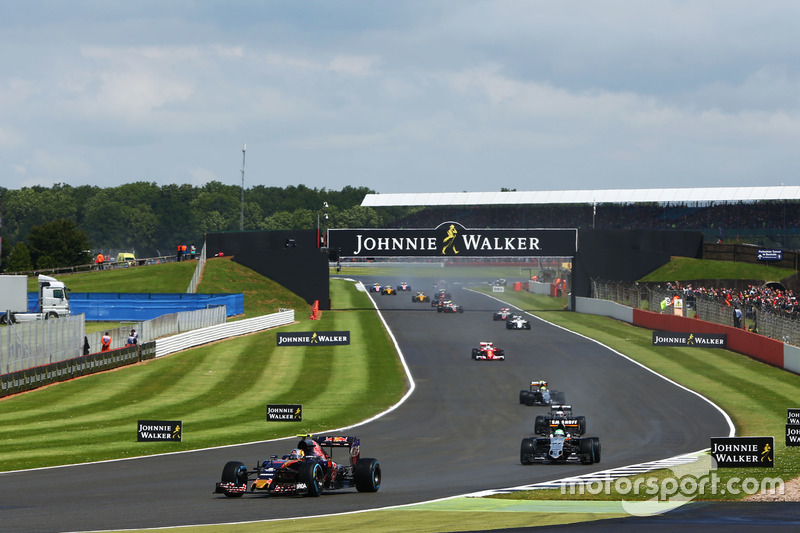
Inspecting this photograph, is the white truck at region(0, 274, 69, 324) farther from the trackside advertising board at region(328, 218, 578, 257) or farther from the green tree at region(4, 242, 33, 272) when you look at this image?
the green tree at region(4, 242, 33, 272)

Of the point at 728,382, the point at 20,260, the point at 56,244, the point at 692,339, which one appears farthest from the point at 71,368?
the point at 56,244

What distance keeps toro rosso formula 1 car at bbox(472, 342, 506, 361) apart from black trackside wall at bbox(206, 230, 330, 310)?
2827 centimetres

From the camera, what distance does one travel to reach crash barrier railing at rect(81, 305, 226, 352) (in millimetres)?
47906

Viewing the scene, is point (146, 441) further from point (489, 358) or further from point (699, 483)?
point (489, 358)

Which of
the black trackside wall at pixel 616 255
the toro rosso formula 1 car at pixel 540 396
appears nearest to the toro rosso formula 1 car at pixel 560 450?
the toro rosso formula 1 car at pixel 540 396

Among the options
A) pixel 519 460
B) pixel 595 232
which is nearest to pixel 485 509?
pixel 519 460

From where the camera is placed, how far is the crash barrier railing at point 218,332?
5162 cm

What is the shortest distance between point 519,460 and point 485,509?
7.93 meters

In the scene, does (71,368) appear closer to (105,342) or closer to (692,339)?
(105,342)

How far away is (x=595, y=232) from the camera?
7731 cm

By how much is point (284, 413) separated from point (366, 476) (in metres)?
11.6

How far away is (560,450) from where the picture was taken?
78.3ft

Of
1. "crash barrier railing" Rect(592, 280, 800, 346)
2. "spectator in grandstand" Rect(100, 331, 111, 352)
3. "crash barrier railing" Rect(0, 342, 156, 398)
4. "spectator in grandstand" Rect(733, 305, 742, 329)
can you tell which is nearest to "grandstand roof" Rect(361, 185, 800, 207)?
"crash barrier railing" Rect(592, 280, 800, 346)

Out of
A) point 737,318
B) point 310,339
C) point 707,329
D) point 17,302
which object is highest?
point 17,302
